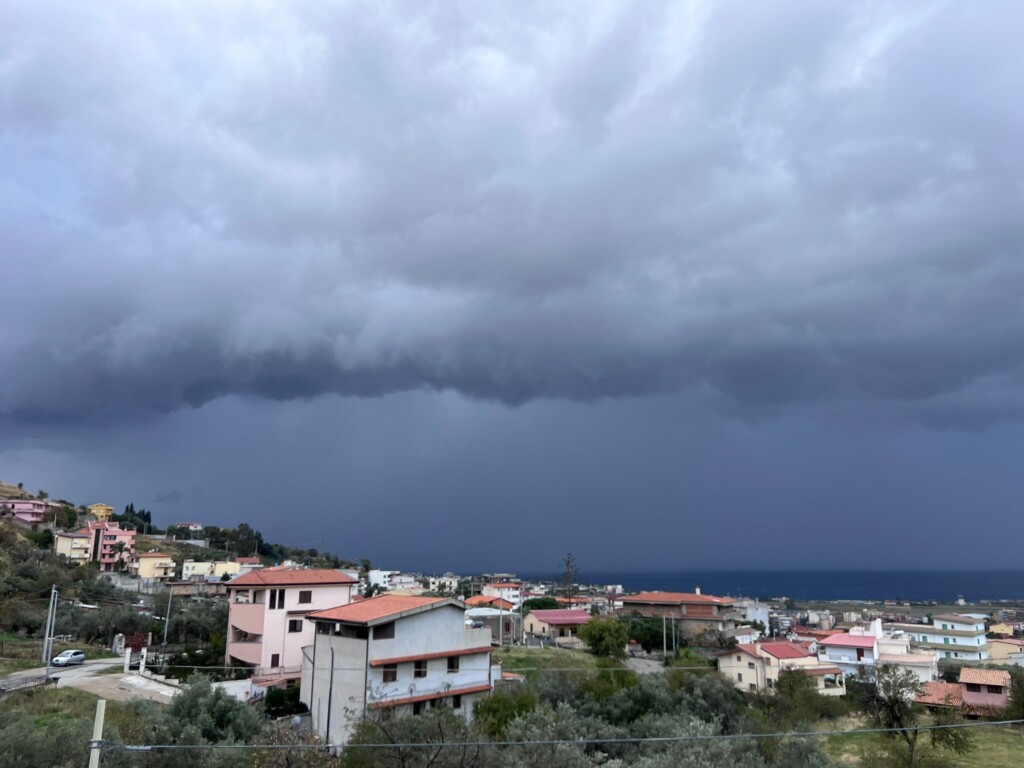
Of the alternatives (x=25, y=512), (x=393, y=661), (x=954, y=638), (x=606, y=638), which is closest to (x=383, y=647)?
(x=393, y=661)

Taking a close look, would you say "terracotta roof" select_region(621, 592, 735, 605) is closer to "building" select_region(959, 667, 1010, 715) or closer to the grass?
"building" select_region(959, 667, 1010, 715)

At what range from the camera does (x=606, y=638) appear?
179 ft

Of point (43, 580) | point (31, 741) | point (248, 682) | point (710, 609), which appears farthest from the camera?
point (710, 609)

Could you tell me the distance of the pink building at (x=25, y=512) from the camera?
105 m

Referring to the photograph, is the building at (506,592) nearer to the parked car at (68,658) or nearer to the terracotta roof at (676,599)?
the terracotta roof at (676,599)

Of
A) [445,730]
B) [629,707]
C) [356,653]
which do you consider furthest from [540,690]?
[445,730]

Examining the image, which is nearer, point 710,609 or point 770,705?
point 770,705

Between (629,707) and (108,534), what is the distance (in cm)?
9095

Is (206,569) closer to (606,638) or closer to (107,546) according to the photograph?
(107,546)

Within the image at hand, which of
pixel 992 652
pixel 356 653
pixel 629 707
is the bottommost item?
pixel 992 652

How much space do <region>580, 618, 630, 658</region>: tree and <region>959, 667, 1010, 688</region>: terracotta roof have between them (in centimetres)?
3023

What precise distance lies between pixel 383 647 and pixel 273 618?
653 inches

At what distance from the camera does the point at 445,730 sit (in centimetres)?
1862

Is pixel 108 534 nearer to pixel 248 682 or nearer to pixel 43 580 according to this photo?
pixel 43 580
